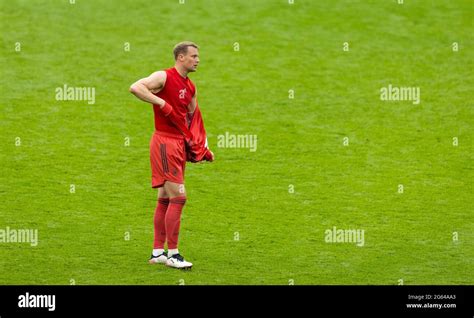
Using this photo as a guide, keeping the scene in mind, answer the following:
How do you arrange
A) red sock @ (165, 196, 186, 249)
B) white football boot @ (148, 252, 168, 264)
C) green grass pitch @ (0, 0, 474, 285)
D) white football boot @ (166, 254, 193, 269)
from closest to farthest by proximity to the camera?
1. red sock @ (165, 196, 186, 249)
2. white football boot @ (166, 254, 193, 269)
3. white football boot @ (148, 252, 168, 264)
4. green grass pitch @ (0, 0, 474, 285)

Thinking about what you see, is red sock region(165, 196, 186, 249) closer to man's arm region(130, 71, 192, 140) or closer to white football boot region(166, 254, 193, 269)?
white football boot region(166, 254, 193, 269)

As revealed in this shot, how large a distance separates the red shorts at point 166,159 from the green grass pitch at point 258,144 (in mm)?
1253

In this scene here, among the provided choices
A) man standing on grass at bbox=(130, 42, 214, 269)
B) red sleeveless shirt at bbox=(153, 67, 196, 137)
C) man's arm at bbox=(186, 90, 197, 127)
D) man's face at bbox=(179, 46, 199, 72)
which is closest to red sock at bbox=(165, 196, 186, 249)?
man standing on grass at bbox=(130, 42, 214, 269)

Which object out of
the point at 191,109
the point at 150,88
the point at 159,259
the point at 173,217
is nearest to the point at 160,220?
the point at 173,217

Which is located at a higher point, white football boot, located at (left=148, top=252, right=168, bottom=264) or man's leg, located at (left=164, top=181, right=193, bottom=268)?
man's leg, located at (left=164, top=181, right=193, bottom=268)

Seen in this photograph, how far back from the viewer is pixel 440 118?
2186 cm

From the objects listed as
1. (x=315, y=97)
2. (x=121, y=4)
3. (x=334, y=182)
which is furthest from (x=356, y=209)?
(x=121, y=4)

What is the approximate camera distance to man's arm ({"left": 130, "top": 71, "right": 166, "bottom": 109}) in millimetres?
13703

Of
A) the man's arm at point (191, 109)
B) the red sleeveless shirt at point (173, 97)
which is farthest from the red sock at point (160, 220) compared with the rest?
the man's arm at point (191, 109)

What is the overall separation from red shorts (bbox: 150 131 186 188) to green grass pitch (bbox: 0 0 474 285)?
125 cm

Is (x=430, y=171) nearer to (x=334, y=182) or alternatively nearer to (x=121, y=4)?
(x=334, y=182)

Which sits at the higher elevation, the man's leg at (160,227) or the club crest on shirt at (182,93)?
the club crest on shirt at (182,93)

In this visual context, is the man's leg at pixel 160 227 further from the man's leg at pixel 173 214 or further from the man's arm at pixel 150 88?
the man's arm at pixel 150 88

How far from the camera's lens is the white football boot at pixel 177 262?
1427cm
